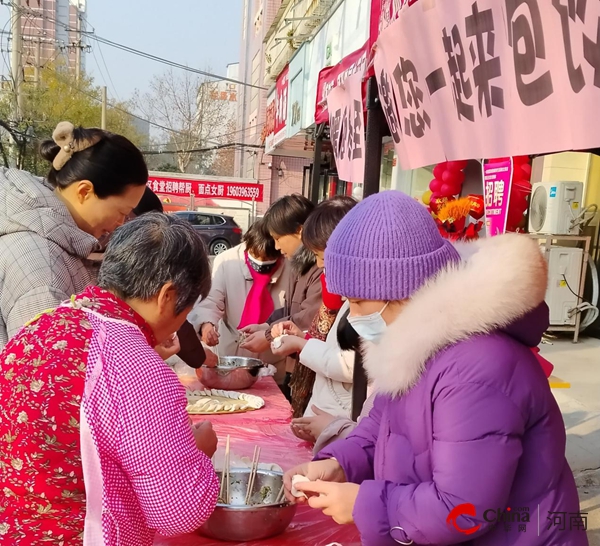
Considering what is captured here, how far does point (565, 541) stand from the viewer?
108 centimetres

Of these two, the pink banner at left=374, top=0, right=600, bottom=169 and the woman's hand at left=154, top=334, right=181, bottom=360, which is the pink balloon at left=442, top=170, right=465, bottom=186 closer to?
the pink banner at left=374, top=0, right=600, bottom=169

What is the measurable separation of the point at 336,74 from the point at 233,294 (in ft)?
7.11

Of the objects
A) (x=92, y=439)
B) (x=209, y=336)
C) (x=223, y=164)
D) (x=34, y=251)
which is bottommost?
(x=209, y=336)

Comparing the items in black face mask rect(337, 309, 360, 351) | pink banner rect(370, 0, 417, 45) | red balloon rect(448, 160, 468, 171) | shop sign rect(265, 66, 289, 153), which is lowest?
black face mask rect(337, 309, 360, 351)

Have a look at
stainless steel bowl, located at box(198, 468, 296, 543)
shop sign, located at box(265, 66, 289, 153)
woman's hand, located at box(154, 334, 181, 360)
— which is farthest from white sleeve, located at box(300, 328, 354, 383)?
shop sign, located at box(265, 66, 289, 153)

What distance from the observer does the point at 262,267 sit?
3.29 meters

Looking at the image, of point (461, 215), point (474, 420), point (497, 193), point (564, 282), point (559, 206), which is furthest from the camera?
point (564, 282)

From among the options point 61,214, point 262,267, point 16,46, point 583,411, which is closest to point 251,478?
point 61,214

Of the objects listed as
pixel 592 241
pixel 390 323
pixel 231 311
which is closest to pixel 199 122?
pixel 592 241

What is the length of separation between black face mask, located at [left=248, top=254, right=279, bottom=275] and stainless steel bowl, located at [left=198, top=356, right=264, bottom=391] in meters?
0.59

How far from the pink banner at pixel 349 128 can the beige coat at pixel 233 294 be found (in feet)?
2.17

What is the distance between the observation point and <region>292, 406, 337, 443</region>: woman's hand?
6.34 feet

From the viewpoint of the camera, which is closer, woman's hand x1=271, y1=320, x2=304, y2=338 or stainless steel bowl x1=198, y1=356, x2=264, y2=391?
woman's hand x1=271, y1=320, x2=304, y2=338

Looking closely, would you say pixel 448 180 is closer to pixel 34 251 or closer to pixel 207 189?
pixel 34 251
